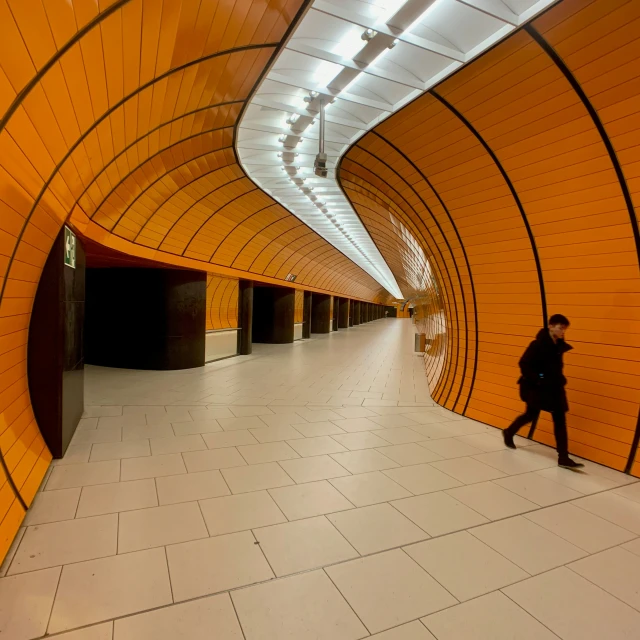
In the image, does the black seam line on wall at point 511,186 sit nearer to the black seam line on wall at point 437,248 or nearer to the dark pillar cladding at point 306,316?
the black seam line on wall at point 437,248

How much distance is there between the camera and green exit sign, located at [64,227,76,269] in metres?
4.64

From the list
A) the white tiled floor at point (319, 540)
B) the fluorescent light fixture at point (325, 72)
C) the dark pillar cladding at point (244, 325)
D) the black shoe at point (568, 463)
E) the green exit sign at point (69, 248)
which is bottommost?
the white tiled floor at point (319, 540)

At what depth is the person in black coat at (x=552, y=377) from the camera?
4438mm

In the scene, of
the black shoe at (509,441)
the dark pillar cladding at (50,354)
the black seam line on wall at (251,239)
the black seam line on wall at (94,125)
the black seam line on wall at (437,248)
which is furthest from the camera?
the black seam line on wall at (251,239)

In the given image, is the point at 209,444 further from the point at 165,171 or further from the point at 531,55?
the point at 531,55

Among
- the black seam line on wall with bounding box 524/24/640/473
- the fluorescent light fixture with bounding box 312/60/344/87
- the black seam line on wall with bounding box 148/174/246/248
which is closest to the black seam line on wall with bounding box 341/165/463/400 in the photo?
the fluorescent light fixture with bounding box 312/60/344/87

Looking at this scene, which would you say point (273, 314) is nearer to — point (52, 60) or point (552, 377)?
point (552, 377)

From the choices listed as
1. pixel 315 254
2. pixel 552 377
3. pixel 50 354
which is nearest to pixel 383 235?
pixel 315 254

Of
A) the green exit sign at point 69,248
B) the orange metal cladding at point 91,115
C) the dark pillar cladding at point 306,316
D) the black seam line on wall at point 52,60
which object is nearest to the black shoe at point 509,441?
the orange metal cladding at point 91,115

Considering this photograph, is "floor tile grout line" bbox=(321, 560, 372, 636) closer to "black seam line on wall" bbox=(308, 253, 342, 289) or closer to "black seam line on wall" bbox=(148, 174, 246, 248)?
"black seam line on wall" bbox=(148, 174, 246, 248)

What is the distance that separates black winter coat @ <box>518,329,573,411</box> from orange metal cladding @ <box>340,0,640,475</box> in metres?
0.72

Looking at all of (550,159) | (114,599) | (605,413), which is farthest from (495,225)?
(114,599)

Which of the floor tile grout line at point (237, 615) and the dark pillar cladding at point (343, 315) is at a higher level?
the dark pillar cladding at point (343, 315)

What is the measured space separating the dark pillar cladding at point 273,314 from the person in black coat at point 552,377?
585 inches
